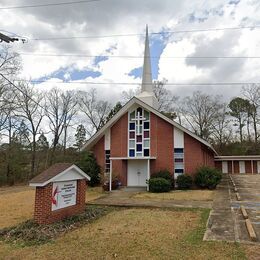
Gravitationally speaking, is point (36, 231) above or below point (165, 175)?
below

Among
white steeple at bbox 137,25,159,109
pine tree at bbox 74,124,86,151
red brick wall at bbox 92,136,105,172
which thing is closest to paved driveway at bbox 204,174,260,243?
red brick wall at bbox 92,136,105,172

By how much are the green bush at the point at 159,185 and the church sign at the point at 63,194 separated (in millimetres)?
9135

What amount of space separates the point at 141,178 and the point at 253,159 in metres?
25.0

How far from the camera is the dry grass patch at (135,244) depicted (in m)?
6.60

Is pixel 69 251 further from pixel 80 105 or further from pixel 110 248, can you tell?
pixel 80 105

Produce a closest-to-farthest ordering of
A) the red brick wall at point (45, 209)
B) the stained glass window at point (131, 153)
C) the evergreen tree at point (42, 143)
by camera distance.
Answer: the red brick wall at point (45, 209), the stained glass window at point (131, 153), the evergreen tree at point (42, 143)

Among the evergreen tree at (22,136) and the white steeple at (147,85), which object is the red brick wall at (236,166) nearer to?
Answer: the white steeple at (147,85)

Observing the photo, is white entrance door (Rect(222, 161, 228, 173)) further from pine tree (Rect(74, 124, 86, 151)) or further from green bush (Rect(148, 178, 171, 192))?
green bush (Rect(148, 178, 171, 192))

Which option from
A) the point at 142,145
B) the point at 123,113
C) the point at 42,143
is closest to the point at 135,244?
the point at 142,145

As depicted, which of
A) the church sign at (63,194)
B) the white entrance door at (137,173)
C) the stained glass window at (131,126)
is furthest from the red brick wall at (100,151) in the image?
the church sign at (63,194)

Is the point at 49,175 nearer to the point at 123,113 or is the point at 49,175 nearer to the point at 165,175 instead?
the point at 165,175

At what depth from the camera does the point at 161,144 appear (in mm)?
22312

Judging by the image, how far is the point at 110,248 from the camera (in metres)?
7.14

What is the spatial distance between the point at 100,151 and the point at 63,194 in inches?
543
